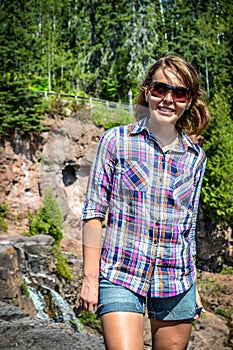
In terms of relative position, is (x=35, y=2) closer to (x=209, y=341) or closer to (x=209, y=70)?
(x=209, y=70)

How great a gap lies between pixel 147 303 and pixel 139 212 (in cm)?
32

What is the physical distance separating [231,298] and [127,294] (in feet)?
35.2

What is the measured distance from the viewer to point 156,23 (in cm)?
1758

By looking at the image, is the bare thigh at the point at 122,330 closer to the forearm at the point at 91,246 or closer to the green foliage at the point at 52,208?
the forearm at the point at 91,246

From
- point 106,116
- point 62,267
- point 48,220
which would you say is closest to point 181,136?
point 62,267

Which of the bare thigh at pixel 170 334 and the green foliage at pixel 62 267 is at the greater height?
the bare thigh at pixel 170 334

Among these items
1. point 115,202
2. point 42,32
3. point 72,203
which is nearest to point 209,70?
point 42,32

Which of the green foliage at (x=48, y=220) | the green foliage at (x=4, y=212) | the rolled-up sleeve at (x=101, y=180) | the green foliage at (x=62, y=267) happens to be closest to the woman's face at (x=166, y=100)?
the rolled-up sleeve at (x=101, y=180)

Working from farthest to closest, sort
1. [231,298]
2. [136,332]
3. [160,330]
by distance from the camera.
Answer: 1. [231,298]
2. [160,330]
3. [136,332]

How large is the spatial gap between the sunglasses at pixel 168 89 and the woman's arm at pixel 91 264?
1.60 ft

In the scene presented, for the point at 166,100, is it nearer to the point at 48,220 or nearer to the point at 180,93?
the point at 180,93

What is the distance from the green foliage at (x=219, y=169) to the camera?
13.4 metres

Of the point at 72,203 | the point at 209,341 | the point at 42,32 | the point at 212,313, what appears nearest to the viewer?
the point at 209,341

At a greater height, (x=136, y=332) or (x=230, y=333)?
(x=136, y=332)
